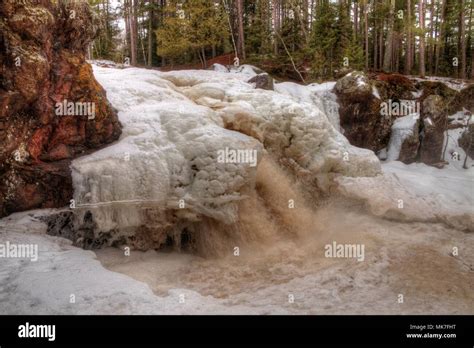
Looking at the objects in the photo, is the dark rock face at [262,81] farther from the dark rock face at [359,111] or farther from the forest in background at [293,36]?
the forest in background at [293,36]

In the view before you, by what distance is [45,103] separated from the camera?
21.9 feet

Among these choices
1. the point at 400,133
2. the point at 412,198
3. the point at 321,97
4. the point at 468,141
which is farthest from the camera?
the point at 468,141

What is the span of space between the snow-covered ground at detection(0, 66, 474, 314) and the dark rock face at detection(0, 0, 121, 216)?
1.43ft

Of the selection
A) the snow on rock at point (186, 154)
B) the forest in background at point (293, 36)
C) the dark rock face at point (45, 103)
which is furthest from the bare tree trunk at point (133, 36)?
the dark rock face at point (45, 103)

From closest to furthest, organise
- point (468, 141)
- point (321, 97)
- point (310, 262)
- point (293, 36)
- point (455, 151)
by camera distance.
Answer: point (310, 262) → point (321, 97) → point (455, 151) → point (468, 141) → point (293, 36)

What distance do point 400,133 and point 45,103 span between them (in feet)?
40.2

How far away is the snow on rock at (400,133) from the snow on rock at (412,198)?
351cm

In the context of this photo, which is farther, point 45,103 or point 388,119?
point 388,119

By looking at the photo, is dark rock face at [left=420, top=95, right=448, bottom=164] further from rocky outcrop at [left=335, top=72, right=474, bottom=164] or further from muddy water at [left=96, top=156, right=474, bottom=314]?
muddy water at [left=96, top=156, right=474, bottom=314]

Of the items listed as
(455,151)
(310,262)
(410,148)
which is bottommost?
(310,262)

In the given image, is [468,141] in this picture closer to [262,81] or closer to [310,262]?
[262,81]

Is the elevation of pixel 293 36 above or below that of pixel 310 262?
above

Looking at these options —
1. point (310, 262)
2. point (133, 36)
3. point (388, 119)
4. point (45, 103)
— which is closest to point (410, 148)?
point (388, 119)

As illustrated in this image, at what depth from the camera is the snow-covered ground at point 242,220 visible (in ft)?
16.9
